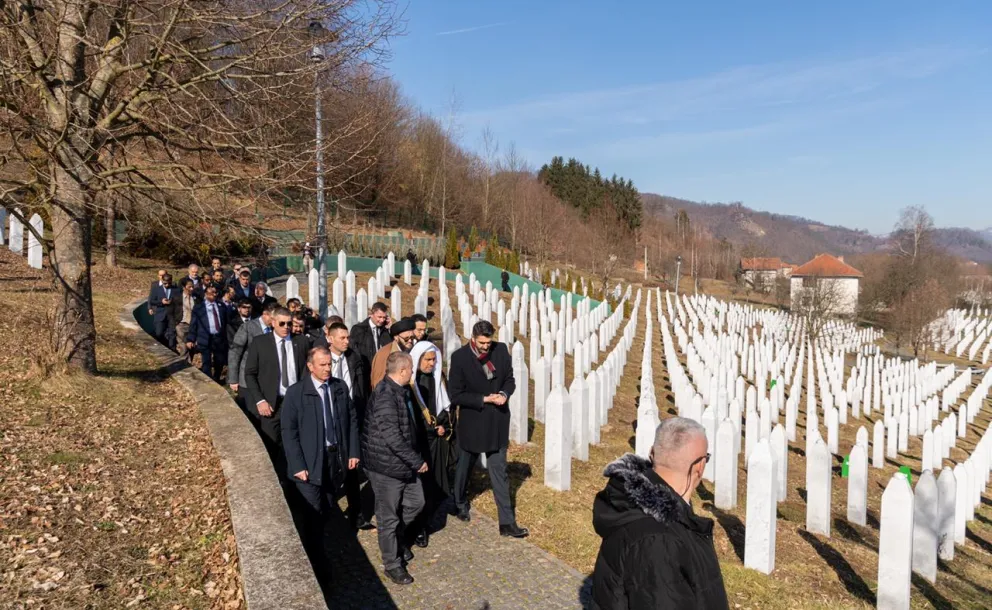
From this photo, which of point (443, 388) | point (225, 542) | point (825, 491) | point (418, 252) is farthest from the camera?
point (418, 252)

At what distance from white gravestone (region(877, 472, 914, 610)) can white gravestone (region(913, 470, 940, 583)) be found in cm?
101

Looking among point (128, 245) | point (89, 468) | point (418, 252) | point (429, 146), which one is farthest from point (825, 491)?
point (429, 146)

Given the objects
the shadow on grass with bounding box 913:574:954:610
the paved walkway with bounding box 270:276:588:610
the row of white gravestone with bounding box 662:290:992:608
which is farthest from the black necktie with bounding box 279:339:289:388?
the shadow on grass with bounding box 913:574:954:610

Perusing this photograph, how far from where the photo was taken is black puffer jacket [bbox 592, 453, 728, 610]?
7.90ft

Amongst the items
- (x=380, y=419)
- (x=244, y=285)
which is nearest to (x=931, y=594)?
(x=380, y=419)

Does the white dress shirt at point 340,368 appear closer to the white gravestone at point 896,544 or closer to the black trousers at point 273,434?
the black trousers at point 273,434

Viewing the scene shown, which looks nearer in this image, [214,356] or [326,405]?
[326,405]

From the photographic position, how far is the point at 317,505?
480 cm

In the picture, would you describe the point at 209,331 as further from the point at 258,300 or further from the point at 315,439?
the point at 315,439

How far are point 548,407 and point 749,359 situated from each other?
1543 centimetres

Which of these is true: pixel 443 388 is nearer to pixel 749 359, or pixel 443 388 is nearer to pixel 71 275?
pixel 71 275

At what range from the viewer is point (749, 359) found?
21094mm

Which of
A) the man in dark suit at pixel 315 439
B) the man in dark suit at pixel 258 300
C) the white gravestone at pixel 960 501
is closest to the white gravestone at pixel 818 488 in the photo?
the white gravestone at pixel 960 501

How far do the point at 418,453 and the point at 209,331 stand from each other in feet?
16.8
